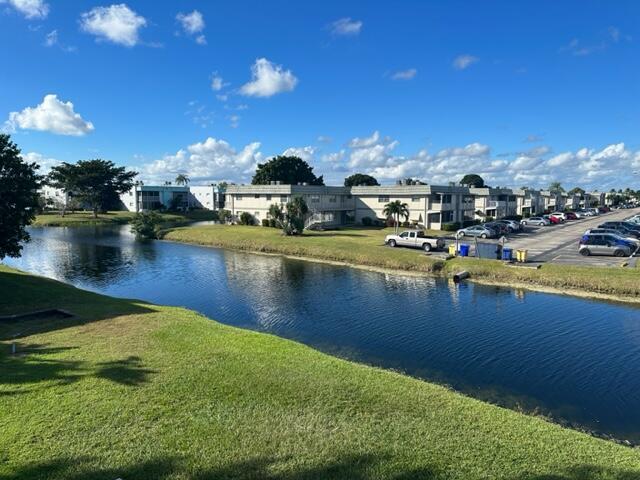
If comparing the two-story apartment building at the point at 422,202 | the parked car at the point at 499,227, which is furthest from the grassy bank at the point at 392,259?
the parked car at the point at 499,227

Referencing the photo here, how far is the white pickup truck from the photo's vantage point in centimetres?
4425

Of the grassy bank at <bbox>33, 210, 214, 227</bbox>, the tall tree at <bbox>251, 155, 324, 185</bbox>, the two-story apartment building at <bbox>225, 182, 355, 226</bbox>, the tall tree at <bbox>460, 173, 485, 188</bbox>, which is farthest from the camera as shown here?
the tall tree at <bbox>460, 173, 485, 188</bbox>

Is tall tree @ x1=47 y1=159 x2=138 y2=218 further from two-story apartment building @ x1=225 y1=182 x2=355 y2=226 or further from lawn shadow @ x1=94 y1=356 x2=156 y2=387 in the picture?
lawn shadow @ x1=94 y1=356 x2=156 y2=387

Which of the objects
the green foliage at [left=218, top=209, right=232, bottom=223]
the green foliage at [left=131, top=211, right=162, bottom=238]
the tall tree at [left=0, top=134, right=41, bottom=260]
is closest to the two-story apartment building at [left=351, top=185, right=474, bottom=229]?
the green foliage at [left=218, top=209, right=232, bottom=223]

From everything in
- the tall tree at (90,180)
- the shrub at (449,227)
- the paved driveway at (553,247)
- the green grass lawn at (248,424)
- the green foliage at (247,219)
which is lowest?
the green grass lawn at (248,424)

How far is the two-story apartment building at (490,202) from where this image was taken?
79000mm

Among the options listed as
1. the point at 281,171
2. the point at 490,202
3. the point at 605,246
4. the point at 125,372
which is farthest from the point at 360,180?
the point at 125,372

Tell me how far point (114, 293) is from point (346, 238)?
96.2 ft

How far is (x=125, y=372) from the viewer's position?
1201 centimetres

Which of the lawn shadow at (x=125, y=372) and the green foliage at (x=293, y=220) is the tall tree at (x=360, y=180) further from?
the lawn shadow at (x=125, y=372)

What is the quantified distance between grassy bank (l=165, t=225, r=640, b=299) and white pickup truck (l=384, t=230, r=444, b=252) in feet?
5.43

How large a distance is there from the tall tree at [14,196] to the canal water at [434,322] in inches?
304

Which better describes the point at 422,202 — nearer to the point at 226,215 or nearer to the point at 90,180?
the point at 226,215

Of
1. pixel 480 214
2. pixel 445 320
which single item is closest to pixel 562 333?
pixel 445 320
